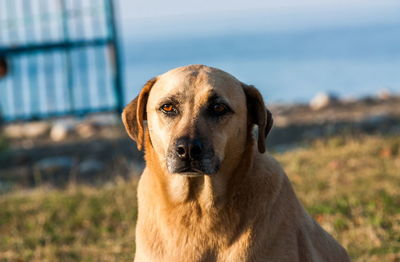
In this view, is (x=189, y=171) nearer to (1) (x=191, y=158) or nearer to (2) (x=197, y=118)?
(1) (x=191, y=158)

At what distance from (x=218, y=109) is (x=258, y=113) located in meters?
0.27

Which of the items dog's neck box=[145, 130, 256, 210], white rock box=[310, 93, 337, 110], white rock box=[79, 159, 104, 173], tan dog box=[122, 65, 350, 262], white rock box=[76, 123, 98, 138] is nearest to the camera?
tan dog box=[122, 65, 350, 262]

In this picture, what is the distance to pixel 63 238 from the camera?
6.20 m

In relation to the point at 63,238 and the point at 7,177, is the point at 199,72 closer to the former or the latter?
the point at 63,238

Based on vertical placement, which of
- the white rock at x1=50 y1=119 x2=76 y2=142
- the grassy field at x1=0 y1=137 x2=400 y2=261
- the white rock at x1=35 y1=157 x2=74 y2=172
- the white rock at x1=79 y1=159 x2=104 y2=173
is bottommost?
the white rock at x1=50 y1=119 x2=76 y2=142

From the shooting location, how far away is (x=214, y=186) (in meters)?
3.97

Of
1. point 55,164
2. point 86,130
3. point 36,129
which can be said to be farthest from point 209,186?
point 36,129

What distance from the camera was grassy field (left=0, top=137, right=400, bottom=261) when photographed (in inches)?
224

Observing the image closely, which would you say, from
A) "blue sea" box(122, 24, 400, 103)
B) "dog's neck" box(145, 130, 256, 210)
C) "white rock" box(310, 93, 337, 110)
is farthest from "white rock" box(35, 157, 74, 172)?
"dog's neck" box(145, 130, 256, 210)

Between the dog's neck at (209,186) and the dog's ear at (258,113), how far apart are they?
2.9 inches

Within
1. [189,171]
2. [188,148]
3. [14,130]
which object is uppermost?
[188,148]

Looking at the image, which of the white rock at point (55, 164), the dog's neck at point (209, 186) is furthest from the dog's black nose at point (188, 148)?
the white rock at point (55, 164)

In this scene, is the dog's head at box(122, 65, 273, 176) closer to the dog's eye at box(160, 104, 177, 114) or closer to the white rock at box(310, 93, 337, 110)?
the dog's eye at box(160, 104, 177, 114)

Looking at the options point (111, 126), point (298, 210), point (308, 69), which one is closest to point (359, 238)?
point (298, 210)
